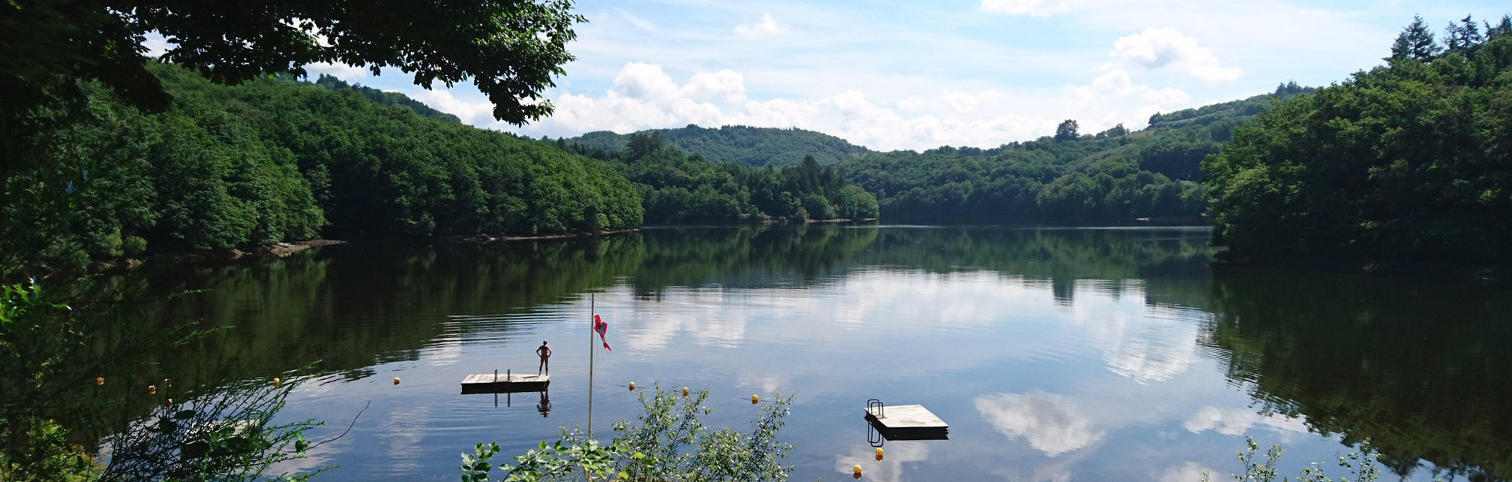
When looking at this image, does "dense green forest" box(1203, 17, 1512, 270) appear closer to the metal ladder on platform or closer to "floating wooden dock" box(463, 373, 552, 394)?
the metal ladder on platform

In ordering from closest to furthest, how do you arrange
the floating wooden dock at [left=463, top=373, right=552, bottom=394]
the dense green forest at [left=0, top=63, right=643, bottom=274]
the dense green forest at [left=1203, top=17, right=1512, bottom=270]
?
the floating wooden dock at [left=463, top=373, right=552, bottom=394], the dense green forest at [left=1203, top=17, right=1512, bottom=270], the dense green forest at [left=0, top=63, right=643, bottom=274]

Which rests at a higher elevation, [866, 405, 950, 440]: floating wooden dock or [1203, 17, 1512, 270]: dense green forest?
[1203, 17, 1512, 270]: dense green forest

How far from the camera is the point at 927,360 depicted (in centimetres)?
3422

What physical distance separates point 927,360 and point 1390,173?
168ft

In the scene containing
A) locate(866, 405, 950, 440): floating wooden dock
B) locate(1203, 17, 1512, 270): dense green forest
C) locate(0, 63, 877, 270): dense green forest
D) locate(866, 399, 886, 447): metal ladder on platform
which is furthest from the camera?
locate(0, 63, 877, 270): dense green forest

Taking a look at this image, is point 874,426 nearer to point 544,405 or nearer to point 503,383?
point 544,405

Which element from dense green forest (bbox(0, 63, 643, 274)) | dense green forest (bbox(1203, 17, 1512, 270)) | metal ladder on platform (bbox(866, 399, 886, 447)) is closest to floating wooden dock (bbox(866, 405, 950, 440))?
metal ladder on platform (bbox(866, 399, 886, 447))

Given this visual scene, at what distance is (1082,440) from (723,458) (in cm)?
1175

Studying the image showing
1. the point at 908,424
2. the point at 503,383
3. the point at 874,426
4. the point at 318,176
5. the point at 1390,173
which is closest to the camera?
the point at 908,424

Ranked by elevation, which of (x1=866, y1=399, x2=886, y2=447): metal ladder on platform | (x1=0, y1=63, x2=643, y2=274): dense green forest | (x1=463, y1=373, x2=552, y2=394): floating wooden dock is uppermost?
(x1=0, y1=63, x2=643, y2=274): dense green forest

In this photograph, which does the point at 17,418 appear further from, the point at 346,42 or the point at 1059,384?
the point at 1059,384

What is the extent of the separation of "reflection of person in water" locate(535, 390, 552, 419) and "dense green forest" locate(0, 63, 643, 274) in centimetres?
2445

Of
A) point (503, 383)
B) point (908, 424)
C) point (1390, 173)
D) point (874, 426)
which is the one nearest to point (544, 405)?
point (503, 383)

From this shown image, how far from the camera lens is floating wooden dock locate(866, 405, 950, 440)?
930 inches
